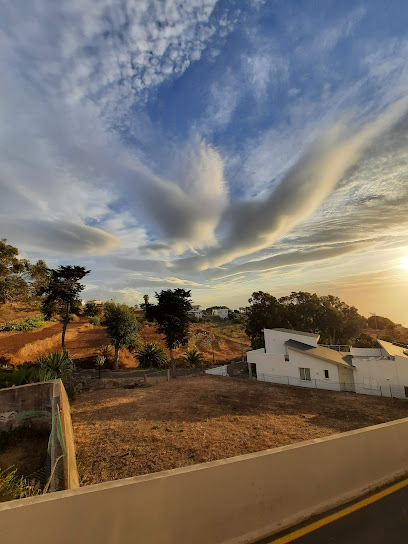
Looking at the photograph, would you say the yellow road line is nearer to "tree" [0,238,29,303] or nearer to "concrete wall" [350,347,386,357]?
"concrete wall" [350,347,386,357]

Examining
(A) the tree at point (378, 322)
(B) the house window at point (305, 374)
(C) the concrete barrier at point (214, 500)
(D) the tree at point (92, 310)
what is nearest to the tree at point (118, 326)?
(B) the house window at point (305, 374)

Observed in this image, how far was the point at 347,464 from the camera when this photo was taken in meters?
5.36

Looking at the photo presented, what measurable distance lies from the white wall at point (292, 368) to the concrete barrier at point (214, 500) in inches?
841

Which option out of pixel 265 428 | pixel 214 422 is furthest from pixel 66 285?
pixel 265 428

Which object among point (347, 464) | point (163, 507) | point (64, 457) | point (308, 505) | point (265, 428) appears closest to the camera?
point (163, 507)

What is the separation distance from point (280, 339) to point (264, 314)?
16.5 metres

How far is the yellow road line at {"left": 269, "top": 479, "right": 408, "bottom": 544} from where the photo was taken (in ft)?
A: 14.2

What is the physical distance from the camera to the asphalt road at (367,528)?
4273 mm

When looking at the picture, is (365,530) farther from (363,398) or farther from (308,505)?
(363,398)

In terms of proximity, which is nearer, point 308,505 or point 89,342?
point 308,505

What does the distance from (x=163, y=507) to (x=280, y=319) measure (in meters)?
45.1

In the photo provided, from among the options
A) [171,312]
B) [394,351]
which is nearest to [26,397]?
[171,312]

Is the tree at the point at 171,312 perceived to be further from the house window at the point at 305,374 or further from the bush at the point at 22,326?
the bush at the point at 22,326

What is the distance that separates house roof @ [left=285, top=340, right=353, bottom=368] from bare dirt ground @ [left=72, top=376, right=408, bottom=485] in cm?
301
